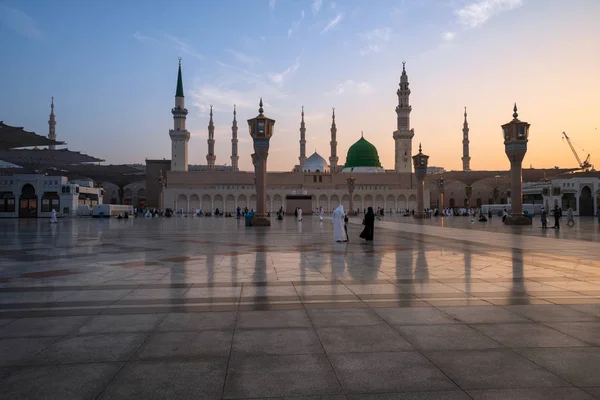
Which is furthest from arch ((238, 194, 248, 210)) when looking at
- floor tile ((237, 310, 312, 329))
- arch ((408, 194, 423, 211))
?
floor tile ((237, 310, 312, 329))

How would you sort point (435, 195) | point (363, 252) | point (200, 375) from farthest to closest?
1. point (435, 195)
2. point (363, 252)
3. point (200, 375)

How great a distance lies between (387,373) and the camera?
2.96m

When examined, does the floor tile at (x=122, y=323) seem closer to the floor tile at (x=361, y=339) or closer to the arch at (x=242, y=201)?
the floor tile at (x=361, y=339)

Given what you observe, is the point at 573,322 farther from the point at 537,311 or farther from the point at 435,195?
the point at 435,195

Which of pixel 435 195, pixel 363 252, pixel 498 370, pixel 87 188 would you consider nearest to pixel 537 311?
pixel 498 370

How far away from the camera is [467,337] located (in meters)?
3.73

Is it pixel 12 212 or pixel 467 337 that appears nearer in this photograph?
pixel 467 337

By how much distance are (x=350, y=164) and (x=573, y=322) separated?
89.4 meters

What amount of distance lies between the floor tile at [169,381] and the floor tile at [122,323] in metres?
0.97

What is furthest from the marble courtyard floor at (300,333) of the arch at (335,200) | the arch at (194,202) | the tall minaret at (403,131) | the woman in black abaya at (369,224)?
the tall minaret at (403,131)

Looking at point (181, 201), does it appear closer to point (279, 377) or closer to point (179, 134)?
point (179, 134)

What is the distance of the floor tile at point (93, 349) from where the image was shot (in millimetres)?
3236

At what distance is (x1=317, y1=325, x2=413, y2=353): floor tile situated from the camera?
11.4 feet

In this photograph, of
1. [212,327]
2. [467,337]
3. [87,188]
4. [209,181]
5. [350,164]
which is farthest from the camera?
[350,164]
